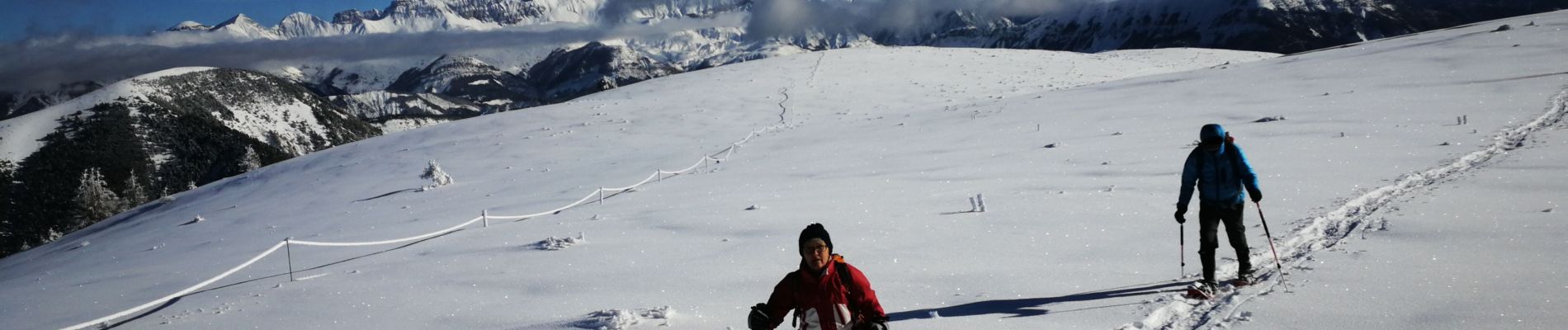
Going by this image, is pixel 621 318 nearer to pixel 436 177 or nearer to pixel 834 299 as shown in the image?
pixel 834 299

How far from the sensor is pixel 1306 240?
345 inches

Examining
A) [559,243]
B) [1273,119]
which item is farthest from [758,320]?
[1273,119]

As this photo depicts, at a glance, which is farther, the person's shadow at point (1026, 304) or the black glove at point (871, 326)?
the person's shadow at point (1026, 304)

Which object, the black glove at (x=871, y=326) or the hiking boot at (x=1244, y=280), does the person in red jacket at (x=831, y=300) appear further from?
the hiking boot at (x=1244, y=280)

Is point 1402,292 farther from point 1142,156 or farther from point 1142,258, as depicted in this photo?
point 1142,156

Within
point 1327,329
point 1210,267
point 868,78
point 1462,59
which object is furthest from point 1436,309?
point 868,78

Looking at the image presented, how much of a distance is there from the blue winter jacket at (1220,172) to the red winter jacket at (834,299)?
15.1 ft

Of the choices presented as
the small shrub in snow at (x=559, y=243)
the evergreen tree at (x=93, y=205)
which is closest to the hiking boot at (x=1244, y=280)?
the small shrub in snow at (x=559, y=243)

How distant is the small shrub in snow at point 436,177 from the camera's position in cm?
2460

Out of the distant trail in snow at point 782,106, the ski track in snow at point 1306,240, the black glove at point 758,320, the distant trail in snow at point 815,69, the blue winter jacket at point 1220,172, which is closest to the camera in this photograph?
the black glove at point 758,320

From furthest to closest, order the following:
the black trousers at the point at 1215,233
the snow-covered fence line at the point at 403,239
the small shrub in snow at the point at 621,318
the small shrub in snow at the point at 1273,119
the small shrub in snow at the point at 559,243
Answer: the small shrub in snow at the point at 1273,119, the small shrub in snow at the point at 559,243, the snow-covered fence line at the point at 403,239, the black trousers at the point at 1215,233, the small shrub in snow at the point at 621,318

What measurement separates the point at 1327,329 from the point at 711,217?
30.1 feet

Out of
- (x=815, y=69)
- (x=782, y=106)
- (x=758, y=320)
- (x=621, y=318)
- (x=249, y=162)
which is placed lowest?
(x=621, y=318)

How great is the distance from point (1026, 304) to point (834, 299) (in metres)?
3.30
